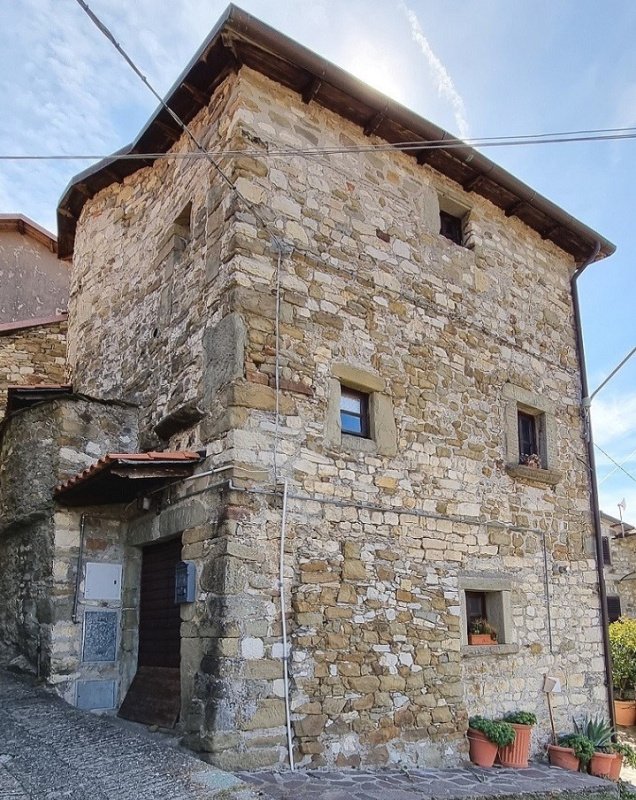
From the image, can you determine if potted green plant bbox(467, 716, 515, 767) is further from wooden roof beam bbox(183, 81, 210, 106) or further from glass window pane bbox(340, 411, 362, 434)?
wooden roof beam bbox(183, 81, 210, 106)

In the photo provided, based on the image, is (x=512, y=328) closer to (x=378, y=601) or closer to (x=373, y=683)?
(x=378, y=601)

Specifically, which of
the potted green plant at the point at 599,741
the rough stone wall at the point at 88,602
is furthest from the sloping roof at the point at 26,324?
the potted green plant at the point at 599,741

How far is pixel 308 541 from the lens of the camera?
586 centimetres

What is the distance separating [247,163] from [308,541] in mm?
3468

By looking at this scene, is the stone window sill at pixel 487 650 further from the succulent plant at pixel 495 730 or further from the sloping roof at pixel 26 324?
the sloping roof at pixel 26 324

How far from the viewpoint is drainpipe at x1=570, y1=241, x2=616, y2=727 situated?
8.44m

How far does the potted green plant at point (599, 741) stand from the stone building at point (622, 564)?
860cm

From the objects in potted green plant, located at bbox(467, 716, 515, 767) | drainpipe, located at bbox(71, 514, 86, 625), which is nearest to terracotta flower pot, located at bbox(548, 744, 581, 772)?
potted green plant, located at bbox(467, 716, 515, 767)

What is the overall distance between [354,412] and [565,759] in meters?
4.31

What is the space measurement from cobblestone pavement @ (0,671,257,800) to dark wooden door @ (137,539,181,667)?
2.50 feet

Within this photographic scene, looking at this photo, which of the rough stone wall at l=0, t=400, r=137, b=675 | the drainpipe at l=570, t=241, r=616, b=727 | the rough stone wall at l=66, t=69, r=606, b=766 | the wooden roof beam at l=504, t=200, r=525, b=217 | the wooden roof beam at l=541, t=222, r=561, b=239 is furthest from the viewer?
the wooden roof beam at l=541, t=222, r=561, b=239

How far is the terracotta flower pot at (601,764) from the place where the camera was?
730cm

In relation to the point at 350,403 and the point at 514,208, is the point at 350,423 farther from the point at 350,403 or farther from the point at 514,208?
the point at 514,208

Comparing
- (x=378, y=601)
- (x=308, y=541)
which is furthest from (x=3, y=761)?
(x=378, y=601)
